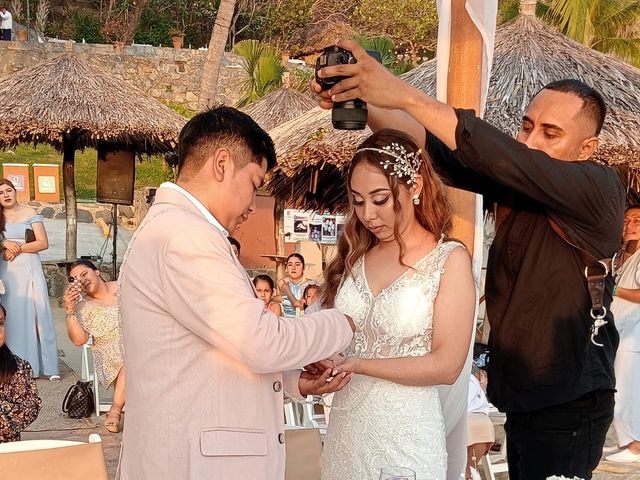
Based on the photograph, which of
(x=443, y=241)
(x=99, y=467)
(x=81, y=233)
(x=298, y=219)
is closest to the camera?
(x=443, y=241)

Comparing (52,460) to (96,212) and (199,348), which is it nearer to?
(199,348)

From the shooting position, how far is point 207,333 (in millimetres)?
2363

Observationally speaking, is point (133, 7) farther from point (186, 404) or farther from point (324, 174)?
point (186, 404)

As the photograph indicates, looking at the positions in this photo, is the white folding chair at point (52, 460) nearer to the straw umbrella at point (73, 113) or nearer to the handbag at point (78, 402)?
the handbag at point (78, 402)

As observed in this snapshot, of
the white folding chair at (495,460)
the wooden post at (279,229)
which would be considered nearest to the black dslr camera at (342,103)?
the white folding chair at (495,460)

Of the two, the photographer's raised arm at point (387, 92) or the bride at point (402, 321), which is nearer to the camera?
the photographer's raised arm at point (387, 92)

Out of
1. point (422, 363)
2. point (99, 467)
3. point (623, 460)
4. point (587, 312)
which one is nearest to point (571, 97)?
point (587, 312)

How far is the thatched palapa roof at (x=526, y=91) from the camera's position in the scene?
855cm

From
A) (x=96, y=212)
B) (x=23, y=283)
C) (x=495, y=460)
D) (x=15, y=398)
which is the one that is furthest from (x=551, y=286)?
(x=96, y=212)

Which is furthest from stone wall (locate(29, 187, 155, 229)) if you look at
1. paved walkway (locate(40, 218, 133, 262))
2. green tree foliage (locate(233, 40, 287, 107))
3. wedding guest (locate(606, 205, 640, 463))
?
wedding guest (locate(606, 205, 640, 463))

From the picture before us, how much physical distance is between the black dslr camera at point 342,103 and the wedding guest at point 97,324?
18.3 feet

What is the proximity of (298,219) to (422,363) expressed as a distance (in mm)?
9776

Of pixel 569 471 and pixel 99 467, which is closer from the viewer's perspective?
pixel 569 471

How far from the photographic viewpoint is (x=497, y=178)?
8.16 ft
